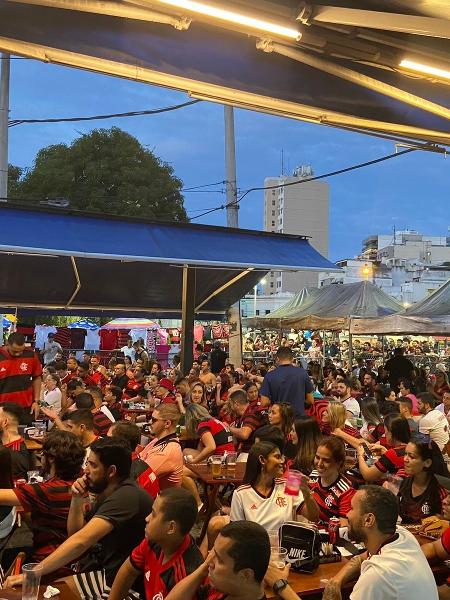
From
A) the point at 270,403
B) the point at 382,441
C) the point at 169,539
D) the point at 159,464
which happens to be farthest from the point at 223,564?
the point at 270,403

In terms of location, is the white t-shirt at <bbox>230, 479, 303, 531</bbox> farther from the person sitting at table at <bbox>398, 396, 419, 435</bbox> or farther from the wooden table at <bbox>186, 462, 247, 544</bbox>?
the person sitting at table at <bbox>398, 396, 419, 435</bbox>

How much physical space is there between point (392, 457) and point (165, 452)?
1.99 metres

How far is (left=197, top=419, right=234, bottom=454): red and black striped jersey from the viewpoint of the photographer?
6.70 m

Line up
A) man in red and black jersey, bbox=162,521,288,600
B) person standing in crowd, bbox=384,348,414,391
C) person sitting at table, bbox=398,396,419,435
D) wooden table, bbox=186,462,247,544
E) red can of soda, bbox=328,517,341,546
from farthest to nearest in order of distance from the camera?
1. person standing in crowd, bbox=384,348,414,391
2. person sitting at table, bbox=398,396,419,435
3. wooden table, bbox=186,462,247,544
4. red can of soda, bbox=328,517,341,546
5. man in red and black jersey, bbox=162,521,288,600

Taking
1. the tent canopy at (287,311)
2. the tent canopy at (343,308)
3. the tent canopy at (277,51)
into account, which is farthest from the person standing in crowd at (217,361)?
the tent canopy at (277,51)

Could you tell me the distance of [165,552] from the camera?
119 inches

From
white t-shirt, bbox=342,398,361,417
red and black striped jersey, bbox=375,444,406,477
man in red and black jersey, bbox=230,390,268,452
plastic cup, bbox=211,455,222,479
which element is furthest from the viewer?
white t-shirt, bbox=342,398,361,417

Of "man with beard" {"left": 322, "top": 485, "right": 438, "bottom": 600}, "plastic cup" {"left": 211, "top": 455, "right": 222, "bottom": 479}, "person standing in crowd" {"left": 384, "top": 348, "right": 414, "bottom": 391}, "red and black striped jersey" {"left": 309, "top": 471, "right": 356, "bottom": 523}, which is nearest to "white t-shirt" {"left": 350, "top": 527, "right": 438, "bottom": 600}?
"man with beard" {"left": 322, "top": 485, "right": 438, "bottom": 600}

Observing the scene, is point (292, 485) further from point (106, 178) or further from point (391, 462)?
point (106, 178)

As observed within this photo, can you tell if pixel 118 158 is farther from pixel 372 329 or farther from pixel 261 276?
pixel 372 329

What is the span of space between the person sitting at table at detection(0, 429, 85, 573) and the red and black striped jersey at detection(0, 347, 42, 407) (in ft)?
15.4

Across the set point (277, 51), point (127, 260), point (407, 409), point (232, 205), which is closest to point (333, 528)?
point (277, 51)

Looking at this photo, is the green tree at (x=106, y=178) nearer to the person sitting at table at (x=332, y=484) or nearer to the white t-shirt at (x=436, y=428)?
the white t-shirt at (x=436, y=428)

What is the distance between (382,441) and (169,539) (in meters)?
4.35
